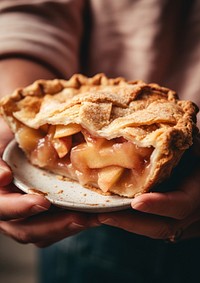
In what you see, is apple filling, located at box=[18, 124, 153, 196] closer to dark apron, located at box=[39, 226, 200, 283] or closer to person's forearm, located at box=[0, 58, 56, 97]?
person's forearm, located at box=[0, 58, 56, 97]

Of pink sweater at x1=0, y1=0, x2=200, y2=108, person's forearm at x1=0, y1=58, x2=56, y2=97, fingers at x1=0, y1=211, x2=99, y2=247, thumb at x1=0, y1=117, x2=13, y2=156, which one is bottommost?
fingers at x1=0, y1=211, x2=99, y2=247

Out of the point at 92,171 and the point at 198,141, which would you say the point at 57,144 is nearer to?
the point at 92,171

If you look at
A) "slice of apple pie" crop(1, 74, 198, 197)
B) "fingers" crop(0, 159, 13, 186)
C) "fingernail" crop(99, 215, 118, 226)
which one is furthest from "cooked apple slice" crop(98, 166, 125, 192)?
"fingers" crop(0, 159, 13, 186)

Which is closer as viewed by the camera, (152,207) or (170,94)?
(152,207)

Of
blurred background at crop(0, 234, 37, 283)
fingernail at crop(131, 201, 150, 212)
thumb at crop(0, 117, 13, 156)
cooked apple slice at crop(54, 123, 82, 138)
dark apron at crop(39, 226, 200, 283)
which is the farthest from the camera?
blurred background at crop(0, 234, 37, 283)

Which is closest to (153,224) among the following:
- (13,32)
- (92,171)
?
Answer: (92,171)

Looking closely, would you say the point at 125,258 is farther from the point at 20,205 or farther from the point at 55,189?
the point at 20,205

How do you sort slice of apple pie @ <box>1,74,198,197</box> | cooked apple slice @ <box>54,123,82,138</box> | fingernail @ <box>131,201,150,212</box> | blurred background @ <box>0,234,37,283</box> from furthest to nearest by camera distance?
blurred background @ <box>0,234,37,283</box> → cooked apple slice @ <box>54,123,82,138</box> → slice of apple pie @ <box>1,74,198,197</box> → fingernail @ <box>131,201,150,212</box>

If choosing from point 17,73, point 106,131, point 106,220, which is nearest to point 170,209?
point 106,220
